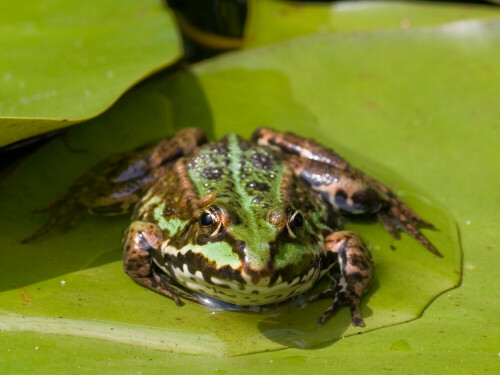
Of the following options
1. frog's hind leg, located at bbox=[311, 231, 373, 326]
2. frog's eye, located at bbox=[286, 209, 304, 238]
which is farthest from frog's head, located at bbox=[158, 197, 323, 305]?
frog's hind leg, located at bbox=[311, 231, 373, 326]

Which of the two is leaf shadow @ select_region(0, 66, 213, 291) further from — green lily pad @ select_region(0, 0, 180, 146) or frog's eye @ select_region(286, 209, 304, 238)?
frog's eye @ select_region(286, 209, 304, 238)

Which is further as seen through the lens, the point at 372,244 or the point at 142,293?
the point at 372,244

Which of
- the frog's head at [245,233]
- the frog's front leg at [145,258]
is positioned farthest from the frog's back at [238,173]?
the frog's front leg at [145,258]

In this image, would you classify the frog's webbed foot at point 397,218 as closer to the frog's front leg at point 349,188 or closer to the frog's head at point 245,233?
the frog's front leg at point 349,188

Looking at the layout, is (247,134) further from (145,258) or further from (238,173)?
(145,258)

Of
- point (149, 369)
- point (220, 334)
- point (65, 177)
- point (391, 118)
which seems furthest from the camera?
point (391, 118)

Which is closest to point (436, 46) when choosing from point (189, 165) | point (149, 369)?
point (189, 165)

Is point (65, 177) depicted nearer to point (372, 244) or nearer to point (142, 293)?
point (142, 293)

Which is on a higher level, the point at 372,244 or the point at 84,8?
the point at 84,8
